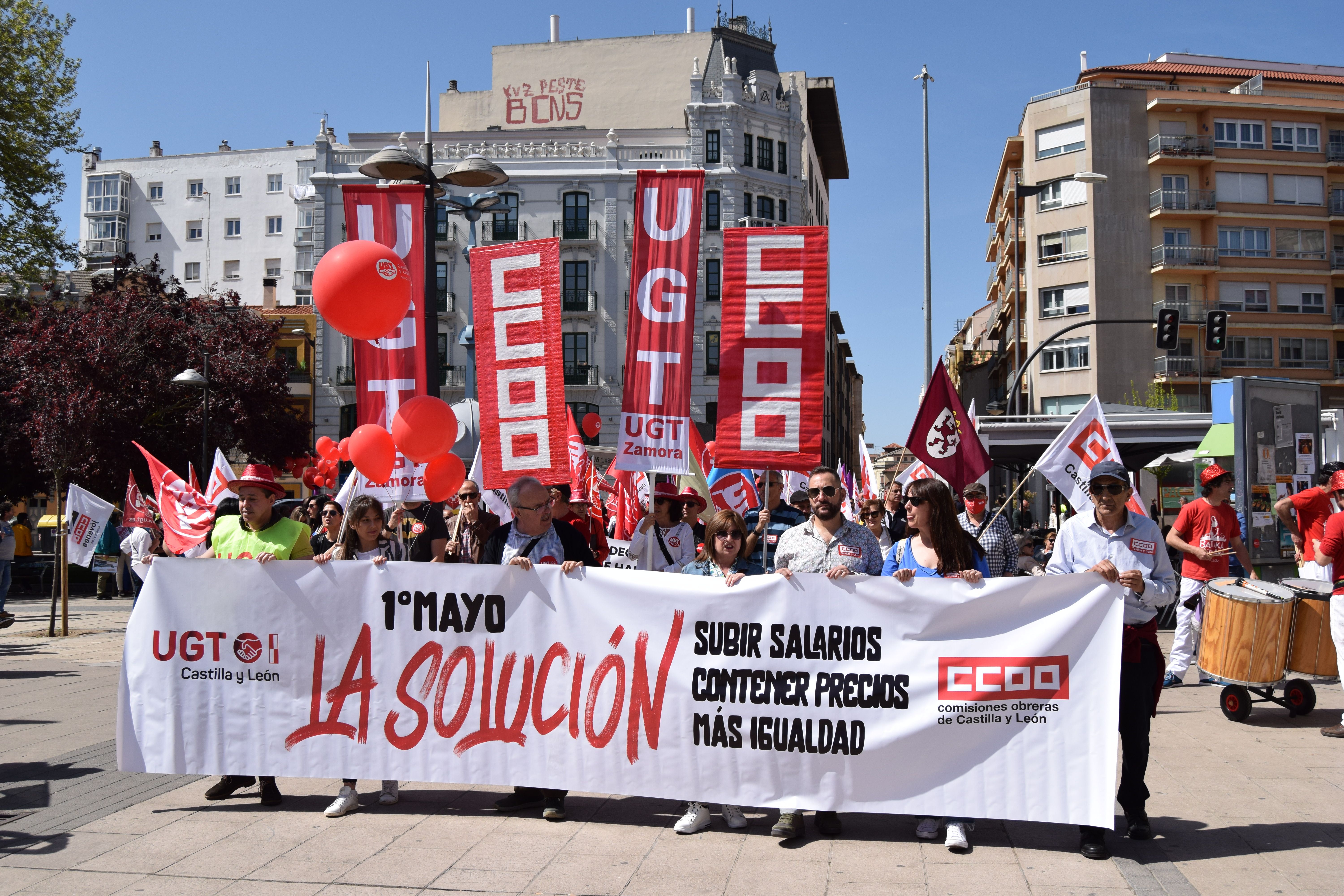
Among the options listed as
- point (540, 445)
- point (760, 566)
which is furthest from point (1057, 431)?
point (540, 445)

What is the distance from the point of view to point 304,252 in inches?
2414

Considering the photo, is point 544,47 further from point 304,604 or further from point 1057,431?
point 304,604

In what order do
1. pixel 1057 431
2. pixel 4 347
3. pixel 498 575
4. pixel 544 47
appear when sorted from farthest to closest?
pixel 544 47 → pixel 4 347 → pixel 1057 431 → pixel 498 575

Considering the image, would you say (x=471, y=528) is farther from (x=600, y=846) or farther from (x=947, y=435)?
(x=947, y=435)

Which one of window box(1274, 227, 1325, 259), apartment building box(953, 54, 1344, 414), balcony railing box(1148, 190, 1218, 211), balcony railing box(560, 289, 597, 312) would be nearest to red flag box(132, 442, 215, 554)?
balcony railing box(560, 289, 597, 312)

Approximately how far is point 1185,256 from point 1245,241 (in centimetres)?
330

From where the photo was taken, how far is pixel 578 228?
48.8 meters

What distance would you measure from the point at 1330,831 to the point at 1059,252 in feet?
169

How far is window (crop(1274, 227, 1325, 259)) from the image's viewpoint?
173 ft

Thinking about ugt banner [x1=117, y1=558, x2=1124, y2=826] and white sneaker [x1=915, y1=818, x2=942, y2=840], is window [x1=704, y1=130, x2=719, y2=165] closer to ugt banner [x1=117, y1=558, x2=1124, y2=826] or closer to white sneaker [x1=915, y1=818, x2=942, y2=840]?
ugt banner [x1=117, y1=558, x2=1124, y2=826]

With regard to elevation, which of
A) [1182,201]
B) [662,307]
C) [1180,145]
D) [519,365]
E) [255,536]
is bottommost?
[255,536]

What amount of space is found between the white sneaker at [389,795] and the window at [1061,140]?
53103 millimetres

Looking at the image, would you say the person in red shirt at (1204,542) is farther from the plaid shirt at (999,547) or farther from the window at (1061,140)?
the window at (1061,140)

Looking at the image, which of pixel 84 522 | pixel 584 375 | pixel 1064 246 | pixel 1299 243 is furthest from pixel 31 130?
pixel 1299 243
